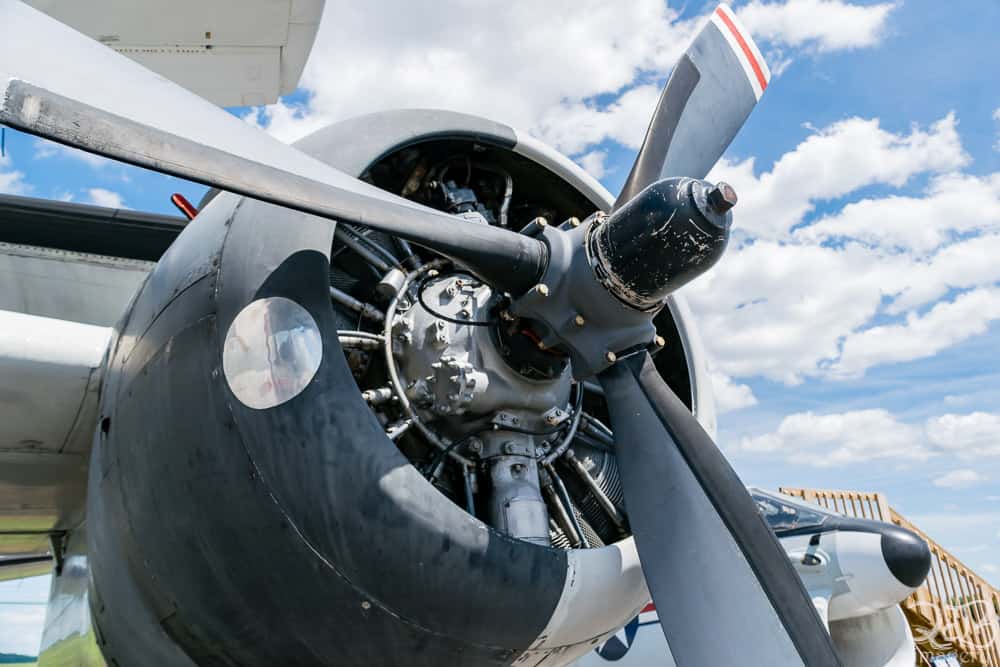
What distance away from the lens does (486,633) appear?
9.39ft

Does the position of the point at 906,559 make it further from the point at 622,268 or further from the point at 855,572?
the point at 622,268

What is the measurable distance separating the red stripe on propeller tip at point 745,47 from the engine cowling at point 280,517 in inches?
94.3

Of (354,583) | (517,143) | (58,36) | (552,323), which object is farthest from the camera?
(517,143)

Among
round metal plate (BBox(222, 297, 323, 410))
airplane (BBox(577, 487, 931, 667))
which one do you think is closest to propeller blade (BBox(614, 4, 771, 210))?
round metal plate (BBox(222, 297, 323, 410))

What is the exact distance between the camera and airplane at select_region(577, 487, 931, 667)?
6574mm

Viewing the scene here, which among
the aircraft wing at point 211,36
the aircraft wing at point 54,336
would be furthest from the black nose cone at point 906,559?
the aircraft wing at point 211,36

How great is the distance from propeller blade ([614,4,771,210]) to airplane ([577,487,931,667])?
3.56 metres

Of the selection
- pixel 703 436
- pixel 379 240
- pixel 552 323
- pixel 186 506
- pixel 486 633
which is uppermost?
pixel 379 240

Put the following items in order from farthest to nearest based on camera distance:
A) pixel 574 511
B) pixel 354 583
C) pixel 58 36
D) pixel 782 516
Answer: pixel 782 516
pixel 574 511
pixel 354 583
pixel 58 36

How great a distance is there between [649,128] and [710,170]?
1.43 feet

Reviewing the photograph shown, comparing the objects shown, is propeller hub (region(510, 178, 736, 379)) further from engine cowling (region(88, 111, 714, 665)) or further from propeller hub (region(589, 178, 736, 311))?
engine cowling (region(88, 111, 714, 665))

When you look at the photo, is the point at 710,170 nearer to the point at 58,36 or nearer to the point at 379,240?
the point at 379,240

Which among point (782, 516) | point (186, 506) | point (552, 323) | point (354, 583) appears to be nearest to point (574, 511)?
point (552, 323)

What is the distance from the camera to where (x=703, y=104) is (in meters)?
3.99
